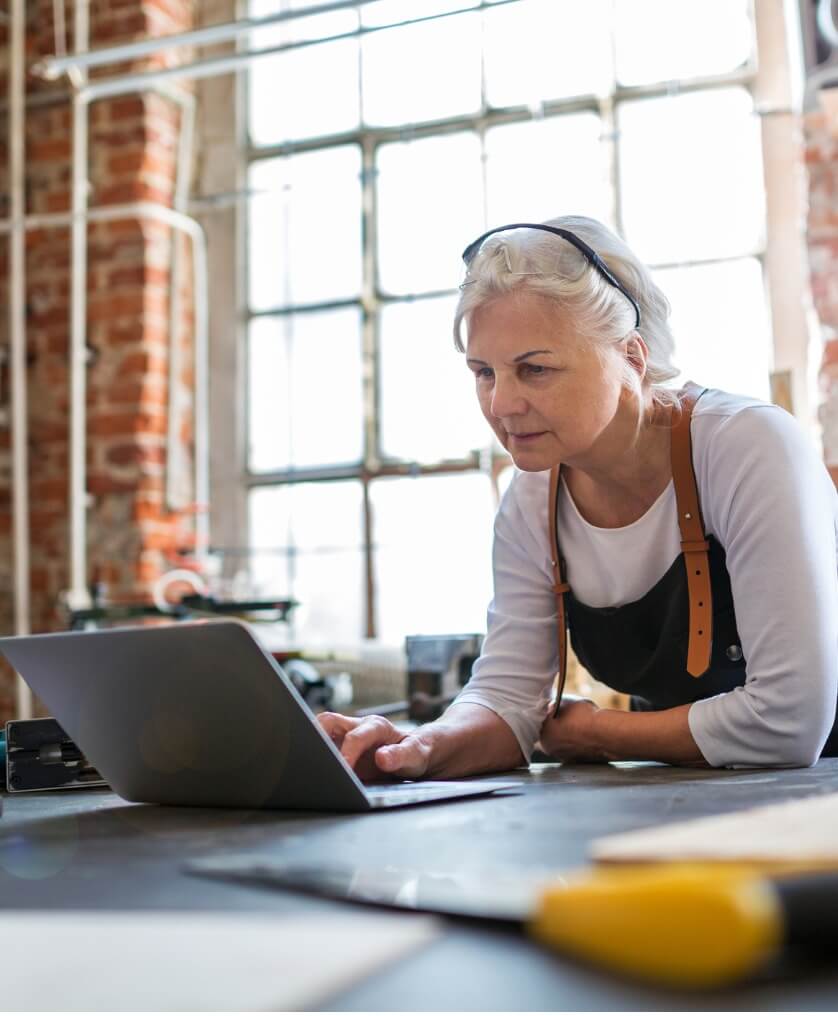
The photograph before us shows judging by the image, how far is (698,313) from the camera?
13.4 ft

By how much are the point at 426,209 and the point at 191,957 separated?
423 cm

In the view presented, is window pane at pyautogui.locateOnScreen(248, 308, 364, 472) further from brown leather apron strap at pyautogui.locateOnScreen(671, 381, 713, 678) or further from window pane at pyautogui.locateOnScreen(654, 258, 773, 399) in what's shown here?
brown leather apron strap at pyautogui.locateOnScreen(671, 381, 713, 678)

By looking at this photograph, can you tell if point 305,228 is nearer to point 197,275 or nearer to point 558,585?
point 197,275

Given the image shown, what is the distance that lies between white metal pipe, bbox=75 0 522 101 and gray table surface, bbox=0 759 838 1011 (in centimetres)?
327

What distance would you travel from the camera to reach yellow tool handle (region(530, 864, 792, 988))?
1.45 feet

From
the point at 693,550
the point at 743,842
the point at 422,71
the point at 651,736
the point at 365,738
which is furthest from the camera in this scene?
the point at 422,71

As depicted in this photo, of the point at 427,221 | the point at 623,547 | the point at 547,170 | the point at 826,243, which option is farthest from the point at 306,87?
the point at 623,547

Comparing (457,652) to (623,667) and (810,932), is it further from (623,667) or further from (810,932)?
(810,932)

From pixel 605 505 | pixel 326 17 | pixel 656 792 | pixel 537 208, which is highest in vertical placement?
pixel 326 17

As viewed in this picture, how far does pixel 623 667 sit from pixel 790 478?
39cm

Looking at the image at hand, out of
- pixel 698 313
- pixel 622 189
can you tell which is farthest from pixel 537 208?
pixel 698 313

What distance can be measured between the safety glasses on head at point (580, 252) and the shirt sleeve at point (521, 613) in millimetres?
307

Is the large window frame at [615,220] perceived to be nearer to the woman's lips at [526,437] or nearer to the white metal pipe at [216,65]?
the white metal pipe at [216,65]

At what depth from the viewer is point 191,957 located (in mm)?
526
